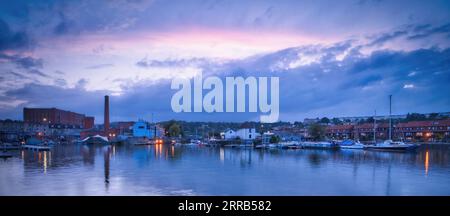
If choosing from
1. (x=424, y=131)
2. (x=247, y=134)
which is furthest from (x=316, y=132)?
(x=424, y=131)

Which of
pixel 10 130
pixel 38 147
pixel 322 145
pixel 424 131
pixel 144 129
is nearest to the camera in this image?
pixel 38 147

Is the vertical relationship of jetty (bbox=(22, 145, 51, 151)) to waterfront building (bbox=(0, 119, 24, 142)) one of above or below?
below

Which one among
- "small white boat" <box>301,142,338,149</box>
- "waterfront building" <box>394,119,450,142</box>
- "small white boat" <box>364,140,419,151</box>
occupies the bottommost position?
"small white boat" <box>301,142,338,149</box>

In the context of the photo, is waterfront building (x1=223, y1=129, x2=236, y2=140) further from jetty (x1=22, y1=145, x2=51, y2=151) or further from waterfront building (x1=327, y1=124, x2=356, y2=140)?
jetty (x1=22, y1=145, x2=51, y2=151)

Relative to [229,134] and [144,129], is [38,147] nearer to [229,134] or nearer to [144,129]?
[144,129]

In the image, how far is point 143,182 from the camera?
866cm

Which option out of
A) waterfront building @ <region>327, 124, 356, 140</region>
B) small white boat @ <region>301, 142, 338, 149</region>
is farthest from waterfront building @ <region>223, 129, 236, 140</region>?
small white boat @ <region>301, 142, 338, 149</region>

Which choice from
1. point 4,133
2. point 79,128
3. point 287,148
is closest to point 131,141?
point 79,128

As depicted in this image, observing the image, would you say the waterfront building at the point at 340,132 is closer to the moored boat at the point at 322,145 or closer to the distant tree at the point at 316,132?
the distant tree at the point at 316,132

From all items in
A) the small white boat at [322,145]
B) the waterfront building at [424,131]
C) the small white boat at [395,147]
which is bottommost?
the small white boat at [322,145]

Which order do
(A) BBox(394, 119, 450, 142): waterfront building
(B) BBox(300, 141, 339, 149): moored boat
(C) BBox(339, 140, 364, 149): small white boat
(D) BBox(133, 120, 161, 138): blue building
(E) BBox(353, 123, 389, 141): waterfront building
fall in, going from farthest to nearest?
(D) BBox(133, 120, 161, 138): blue building → (E) BBox(353, 123, 389, 141): waterfront building → (A) BBox(394, 119, 450, 142): waterfront building → (B) BBox(300, 141, 339, 149): moored boat → (C) BBox(339, 140, 364, 149): small white boat

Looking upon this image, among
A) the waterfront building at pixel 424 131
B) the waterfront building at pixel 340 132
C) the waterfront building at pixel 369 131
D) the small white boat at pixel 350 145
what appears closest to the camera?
the small white boat at pixel 350 145

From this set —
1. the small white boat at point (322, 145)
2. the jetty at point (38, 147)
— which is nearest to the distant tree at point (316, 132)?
the small white boat at point (322, 145)

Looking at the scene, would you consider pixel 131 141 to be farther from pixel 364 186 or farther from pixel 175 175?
pixel 364 186
